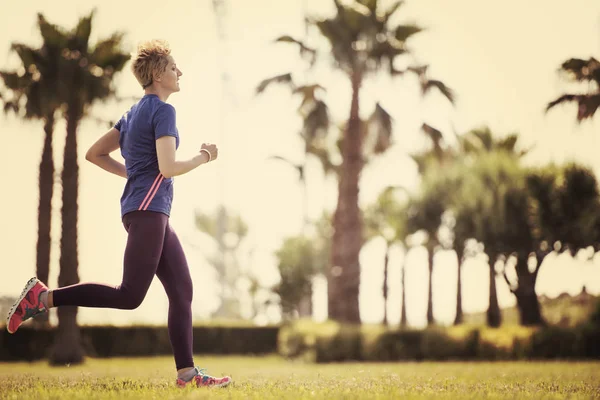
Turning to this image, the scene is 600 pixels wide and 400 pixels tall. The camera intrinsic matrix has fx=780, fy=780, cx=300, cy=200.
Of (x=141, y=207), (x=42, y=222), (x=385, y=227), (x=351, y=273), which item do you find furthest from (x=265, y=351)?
(x=141, y=207)

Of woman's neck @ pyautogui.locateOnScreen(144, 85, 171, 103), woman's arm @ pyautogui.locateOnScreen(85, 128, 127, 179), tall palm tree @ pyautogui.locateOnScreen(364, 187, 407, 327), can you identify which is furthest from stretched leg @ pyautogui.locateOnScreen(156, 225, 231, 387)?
tall palm tree @ pyautogui.locateOnScreen(364, 187, 407, 327)

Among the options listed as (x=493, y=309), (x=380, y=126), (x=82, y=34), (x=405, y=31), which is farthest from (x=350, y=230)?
(x=493, y=309)

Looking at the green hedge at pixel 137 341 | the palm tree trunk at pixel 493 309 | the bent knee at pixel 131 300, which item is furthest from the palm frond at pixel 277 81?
the bent knee at pixel 131 300

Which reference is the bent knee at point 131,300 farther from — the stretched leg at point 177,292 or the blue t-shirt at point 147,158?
the blue t-shirt at point 147,158

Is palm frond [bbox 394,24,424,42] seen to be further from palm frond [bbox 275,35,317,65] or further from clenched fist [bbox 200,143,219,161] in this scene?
clenched fist [bbox 200,143,219,161]

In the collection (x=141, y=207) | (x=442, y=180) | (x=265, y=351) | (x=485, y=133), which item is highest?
(x=485, y=133)

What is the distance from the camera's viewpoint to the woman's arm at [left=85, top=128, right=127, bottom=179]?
21.2 feet

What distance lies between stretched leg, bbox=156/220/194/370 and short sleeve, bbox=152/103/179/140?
2.50 ft

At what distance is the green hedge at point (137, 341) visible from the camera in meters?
29.5

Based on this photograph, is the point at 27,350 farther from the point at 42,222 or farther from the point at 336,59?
the point at 336,59

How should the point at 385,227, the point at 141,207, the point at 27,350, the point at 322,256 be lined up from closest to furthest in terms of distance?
the point at 141,207
the point at 27,350
the point at 385,227
the point at 322,256

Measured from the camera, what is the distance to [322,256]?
60.4m

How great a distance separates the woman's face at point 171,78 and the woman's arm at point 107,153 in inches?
27.3

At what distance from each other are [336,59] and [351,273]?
7.38 metres
